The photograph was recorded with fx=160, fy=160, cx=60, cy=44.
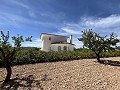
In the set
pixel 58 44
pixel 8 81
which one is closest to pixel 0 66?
pixel 8 81

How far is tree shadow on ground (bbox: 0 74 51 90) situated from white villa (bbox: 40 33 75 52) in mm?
24812

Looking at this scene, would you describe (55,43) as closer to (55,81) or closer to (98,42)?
(98,42)

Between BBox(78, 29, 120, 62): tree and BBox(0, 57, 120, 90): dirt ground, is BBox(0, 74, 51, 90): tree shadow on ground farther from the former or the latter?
BBox(78, 29, 120, 62): tree

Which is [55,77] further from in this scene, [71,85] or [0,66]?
[0,66]

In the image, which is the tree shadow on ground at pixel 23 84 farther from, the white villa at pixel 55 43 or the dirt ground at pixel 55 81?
the white villa at pixel 55 43

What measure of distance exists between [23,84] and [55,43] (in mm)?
27256

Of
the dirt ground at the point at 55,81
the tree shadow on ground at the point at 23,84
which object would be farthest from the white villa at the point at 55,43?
the tree shadow on ground at the point at 23,84

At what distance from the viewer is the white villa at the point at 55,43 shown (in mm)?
35781

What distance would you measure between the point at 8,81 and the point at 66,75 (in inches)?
158

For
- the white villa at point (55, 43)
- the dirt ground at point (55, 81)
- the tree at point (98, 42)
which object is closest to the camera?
the dirt ground at point (55, 81)

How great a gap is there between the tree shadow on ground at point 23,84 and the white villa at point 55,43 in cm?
2481

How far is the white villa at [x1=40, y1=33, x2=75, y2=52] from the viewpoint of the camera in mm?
35781

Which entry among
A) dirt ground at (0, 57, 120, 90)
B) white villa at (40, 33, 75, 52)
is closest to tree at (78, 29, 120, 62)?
dirt ground at (0, 57, 120, 90)

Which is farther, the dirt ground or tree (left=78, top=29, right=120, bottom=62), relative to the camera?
tree (left=78, top=29, right=120, bottom=62)
